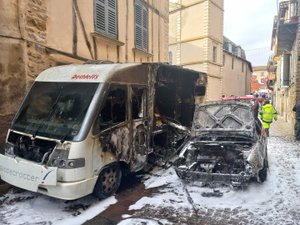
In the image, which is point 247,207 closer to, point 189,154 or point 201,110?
point 189,154

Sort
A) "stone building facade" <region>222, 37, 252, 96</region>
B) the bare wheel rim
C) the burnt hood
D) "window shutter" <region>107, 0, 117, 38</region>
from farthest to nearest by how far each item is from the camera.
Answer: "stone building facade" <region>222, 37, 252, 96</region>, "window shutter" <region>107, 0, 117, 38</region>, the burnt hood, the bare wheel rim

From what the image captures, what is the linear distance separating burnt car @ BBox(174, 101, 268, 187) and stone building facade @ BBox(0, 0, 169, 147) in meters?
3.92

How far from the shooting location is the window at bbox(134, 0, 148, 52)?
1109cm

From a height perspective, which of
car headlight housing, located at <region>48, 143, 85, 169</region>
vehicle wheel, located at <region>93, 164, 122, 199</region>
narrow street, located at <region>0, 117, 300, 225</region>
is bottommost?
narrow street, located at <region>0, 117, 300, 225</region>

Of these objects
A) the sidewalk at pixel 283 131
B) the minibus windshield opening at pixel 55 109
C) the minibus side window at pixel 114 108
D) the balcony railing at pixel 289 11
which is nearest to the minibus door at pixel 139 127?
the minibus side window at pixel 114 108

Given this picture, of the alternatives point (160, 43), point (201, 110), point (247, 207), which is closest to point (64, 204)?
point (247, 207)

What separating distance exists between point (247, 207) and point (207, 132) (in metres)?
2.29

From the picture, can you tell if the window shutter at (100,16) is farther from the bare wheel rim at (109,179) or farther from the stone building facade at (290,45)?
the stone building facade at (290,45)

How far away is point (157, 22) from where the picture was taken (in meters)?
12.9

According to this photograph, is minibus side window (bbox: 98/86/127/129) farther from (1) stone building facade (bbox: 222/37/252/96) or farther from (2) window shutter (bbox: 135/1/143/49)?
(1) stone building facade (bbox: 222/37/252/96)

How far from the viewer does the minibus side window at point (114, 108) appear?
199 inches

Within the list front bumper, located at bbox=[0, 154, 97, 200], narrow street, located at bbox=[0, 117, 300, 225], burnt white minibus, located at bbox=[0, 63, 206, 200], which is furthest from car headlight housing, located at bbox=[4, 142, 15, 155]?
narrow street, located at bbox=[0, 117, 300, 225]

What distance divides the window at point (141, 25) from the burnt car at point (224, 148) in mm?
5161

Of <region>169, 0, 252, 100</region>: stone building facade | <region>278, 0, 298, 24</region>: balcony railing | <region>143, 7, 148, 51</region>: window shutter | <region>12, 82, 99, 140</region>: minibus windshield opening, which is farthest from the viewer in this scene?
<region>169, 0, 252, 100</region>: stone building facade
